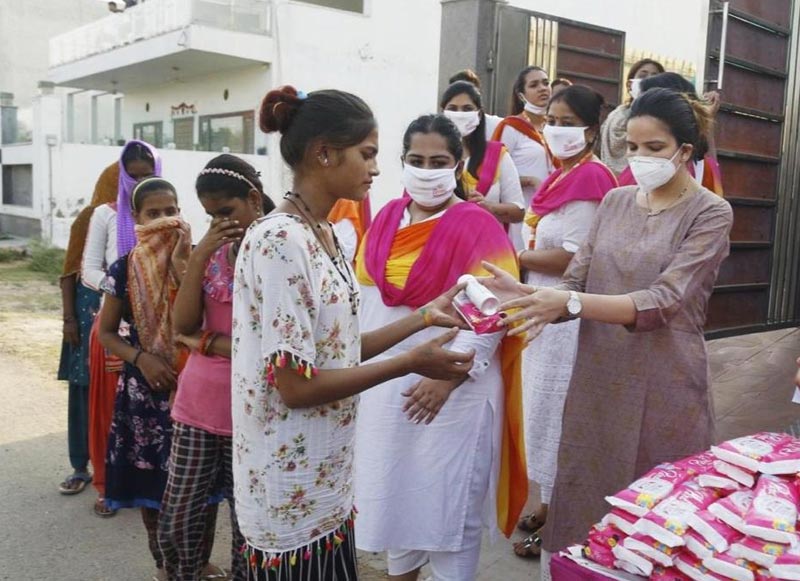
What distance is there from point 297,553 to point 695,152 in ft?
5.76

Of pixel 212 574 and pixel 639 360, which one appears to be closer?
pixel 639 360

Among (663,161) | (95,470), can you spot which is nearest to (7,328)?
(95,470)

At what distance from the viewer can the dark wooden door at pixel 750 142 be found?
4954 mm

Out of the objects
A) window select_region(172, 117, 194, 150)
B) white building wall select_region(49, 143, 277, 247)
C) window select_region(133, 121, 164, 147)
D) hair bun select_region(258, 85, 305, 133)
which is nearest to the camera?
hair bun select_region(258, 85, 305, 133)

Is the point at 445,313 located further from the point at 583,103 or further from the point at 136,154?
the point at 136,154

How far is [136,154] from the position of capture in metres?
3.86

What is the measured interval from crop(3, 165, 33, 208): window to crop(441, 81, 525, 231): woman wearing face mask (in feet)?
64.6

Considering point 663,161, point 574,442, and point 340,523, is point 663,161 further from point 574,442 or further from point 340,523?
point 340,523

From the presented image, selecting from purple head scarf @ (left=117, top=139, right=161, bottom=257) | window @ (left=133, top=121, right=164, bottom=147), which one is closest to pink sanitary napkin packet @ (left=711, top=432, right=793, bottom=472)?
purple head scarf @ (left=117, top=139, right=161, bottom=257)

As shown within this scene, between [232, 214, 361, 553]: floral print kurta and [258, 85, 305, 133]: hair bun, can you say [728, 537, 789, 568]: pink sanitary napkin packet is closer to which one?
[232, 214, 361, 553]: floral print kurta

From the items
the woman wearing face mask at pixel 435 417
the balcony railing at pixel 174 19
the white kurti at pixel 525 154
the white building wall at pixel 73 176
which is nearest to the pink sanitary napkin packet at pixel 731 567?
the woman wearing face mask at pixel 435 417

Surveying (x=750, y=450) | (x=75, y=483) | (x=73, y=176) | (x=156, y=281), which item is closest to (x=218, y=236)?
(x=156, y=281)

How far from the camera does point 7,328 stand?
9.13 metres

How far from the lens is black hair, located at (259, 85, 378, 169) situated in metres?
1.94
